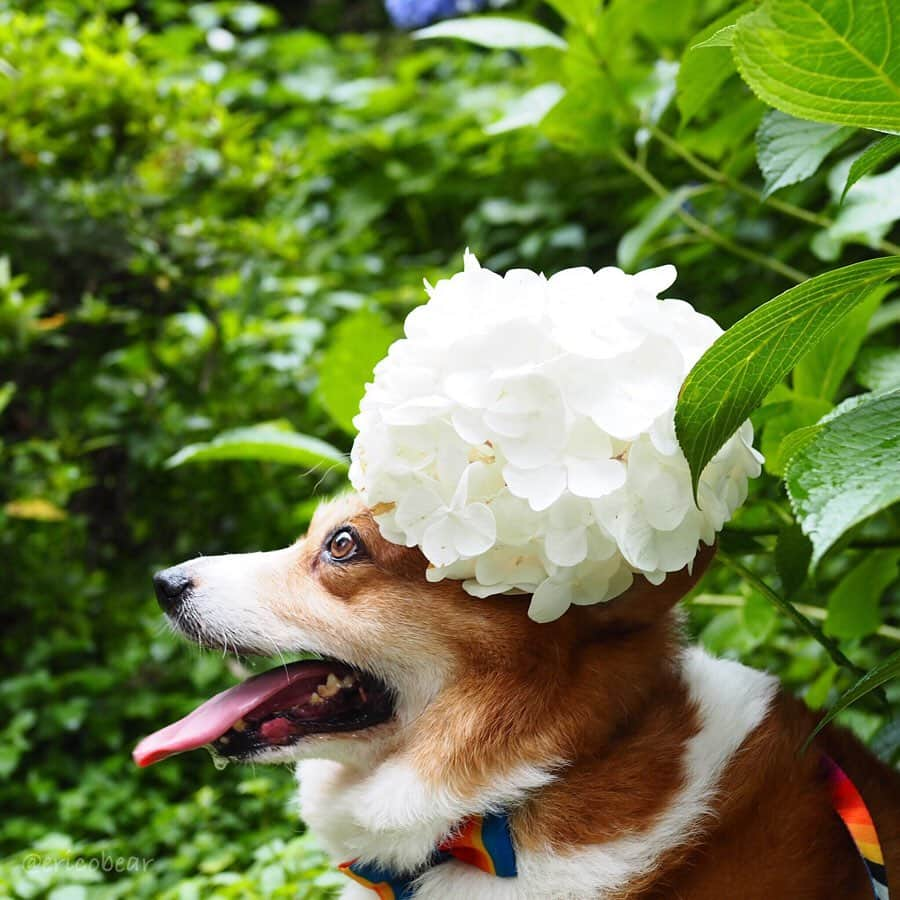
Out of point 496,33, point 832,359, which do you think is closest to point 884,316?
point 832,359

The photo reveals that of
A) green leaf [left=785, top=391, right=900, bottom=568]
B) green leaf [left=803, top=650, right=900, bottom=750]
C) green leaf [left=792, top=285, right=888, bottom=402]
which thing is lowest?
green leaf [left=792, top=285, right=888, bottom=402]

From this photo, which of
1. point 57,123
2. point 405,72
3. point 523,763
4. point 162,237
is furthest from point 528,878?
point 405,72

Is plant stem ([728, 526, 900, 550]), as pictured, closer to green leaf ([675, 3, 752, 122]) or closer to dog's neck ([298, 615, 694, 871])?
dog's neck ([298, 615, 694, 871])

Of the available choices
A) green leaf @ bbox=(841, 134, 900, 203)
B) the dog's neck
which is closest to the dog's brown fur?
the dog's neck

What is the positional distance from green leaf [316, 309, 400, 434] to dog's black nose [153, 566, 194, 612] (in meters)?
0.39

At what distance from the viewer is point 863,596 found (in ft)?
5.21

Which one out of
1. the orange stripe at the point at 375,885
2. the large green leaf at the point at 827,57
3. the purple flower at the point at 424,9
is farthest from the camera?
the purple flower at the point at 424,9

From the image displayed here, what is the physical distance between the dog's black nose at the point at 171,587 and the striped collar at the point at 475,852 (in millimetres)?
432

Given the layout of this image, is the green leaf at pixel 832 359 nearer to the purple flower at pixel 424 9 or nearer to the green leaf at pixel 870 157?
the green leaf at pixel 870 157

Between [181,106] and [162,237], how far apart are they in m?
0.42

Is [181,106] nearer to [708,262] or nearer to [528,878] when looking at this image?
[708,262]

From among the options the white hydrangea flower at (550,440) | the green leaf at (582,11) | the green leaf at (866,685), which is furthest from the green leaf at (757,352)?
the green leaf at (582,11)

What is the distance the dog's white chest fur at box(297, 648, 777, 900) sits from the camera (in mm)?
1247

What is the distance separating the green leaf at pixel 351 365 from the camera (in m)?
1.69
